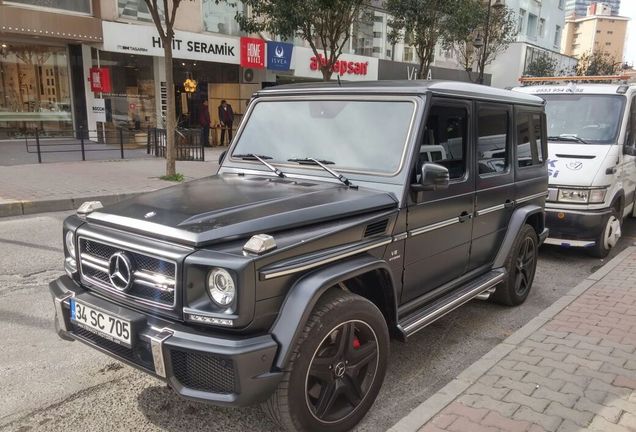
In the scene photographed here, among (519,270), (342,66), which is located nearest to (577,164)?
(519,270)

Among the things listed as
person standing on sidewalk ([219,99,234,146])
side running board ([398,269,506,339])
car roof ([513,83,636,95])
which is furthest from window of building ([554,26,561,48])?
side running board ([398,269,506,339])

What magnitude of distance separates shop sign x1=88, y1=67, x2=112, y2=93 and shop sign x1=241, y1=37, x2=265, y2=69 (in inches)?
Answer: 207

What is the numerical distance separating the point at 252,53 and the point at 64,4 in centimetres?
675

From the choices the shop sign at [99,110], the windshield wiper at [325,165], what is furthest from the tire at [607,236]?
the shop sign at [99,110]

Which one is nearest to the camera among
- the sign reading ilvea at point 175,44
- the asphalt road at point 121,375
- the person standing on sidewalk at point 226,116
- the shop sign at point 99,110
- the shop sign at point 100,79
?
the asphalt road at point 121,375

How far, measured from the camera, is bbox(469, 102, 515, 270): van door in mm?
4207

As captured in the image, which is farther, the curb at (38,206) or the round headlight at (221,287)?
the curb at (38,206)

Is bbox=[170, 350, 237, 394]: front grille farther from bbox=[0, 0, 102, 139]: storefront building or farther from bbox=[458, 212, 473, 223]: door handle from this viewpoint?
bbox=[0, 0, 102, 139]: storefront building

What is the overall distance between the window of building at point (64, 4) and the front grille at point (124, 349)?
1535 centimetres

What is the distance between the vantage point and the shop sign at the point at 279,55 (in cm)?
2066

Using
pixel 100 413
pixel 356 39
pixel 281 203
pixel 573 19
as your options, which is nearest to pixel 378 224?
pixel 281 203

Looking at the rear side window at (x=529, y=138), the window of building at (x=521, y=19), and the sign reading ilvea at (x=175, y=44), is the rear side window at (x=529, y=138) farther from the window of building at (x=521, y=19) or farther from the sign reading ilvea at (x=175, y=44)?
the window of building at (x=521, y=19)

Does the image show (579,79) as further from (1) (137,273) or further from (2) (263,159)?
(1) (137,273)

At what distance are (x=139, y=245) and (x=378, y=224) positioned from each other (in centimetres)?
137
